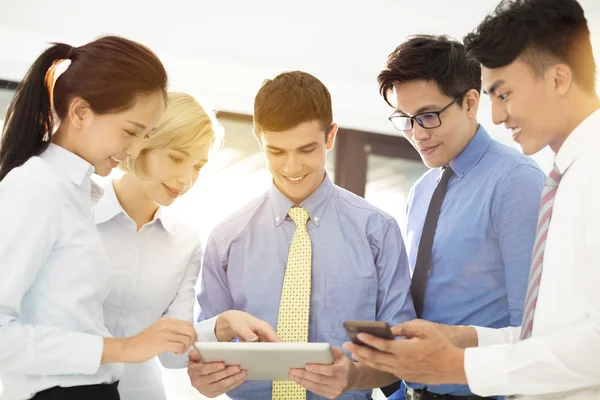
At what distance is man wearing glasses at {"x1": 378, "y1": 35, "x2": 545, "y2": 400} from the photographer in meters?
2.16

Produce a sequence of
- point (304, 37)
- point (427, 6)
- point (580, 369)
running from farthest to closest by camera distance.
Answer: point (304, 37)
point (427, 6)
point (580, 369)

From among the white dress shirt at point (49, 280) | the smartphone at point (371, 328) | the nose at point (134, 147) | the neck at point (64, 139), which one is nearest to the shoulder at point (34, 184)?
the white dress shirt at point (49, 280)

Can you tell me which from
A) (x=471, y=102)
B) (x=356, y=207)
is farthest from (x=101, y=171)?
(x=471, y=102)

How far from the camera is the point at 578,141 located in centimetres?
156

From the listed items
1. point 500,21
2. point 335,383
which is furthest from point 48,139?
point 500,21

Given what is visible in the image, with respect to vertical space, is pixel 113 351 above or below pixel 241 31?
below

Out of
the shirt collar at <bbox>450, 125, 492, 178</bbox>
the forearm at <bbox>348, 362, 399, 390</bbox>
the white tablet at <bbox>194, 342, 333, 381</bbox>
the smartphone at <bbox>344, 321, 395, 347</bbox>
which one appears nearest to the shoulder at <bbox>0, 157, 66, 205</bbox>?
the white tablet at <bbox>194, 342, 333, 381</bbox>

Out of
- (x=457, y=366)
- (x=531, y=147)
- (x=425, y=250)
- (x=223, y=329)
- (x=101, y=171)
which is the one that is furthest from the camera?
(x=425, y=250)

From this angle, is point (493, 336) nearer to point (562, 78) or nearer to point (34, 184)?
point (562, 78)

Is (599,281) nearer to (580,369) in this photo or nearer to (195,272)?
(580,369)

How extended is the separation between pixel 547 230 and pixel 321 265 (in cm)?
82

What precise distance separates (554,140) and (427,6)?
2825 mm

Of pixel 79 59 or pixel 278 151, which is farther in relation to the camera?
pixel 278 151

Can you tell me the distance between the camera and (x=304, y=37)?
15.1 ft
